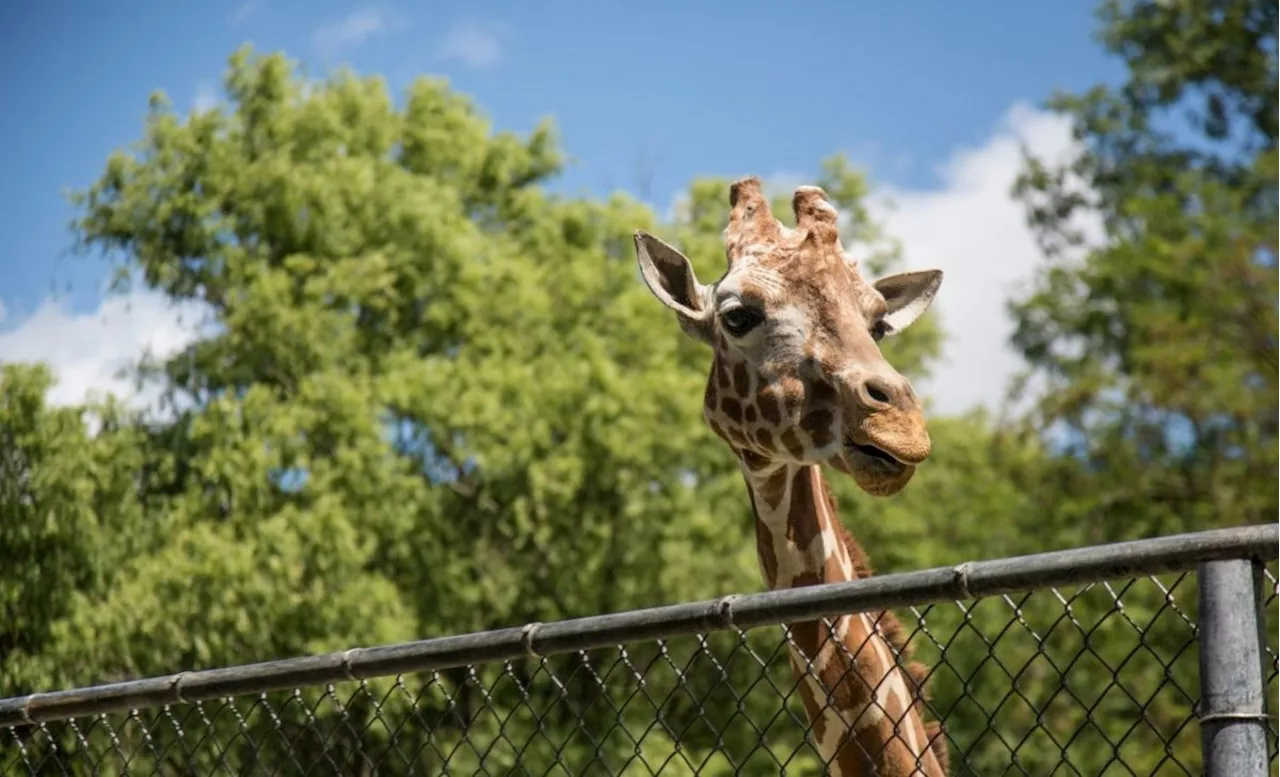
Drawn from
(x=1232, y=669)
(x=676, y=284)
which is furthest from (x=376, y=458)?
(x=1232, y=669)

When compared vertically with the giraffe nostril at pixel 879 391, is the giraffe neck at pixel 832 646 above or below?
below

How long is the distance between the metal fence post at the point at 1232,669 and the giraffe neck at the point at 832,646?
4.91 ft

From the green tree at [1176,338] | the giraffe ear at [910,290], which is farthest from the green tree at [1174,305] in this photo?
the giraffe ear at [910,290]

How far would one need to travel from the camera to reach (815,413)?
15.6 feet

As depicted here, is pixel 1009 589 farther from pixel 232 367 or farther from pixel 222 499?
pixel 232 367

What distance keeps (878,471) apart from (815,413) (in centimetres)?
35

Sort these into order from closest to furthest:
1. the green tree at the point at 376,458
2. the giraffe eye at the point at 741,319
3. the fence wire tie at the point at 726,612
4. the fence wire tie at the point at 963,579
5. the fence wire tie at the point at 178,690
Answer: the fence wire tie at the point at 963,579 < the fence wire tie at the point at 726,612 < the fence wire tie at the point at 178,690 < the giraffe eye at the point at 741,319 < the green tree at the point at 376,458

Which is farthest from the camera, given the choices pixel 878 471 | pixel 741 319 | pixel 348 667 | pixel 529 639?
pixel 741 319

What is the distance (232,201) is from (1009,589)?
2133 cm

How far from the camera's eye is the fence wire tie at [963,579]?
3.09 meters

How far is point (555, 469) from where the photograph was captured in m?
22.4

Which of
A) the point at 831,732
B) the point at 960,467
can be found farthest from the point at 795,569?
the point at 960,467

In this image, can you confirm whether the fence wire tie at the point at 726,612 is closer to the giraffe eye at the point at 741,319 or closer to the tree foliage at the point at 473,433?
the giraffe eye at the point at 741,319

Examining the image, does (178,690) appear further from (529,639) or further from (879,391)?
(879,391)
